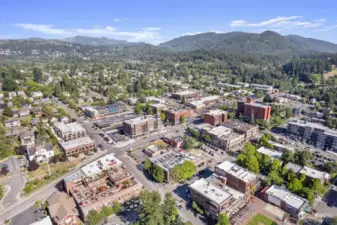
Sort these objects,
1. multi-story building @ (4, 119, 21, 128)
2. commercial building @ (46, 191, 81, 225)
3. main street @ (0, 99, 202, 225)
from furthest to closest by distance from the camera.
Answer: multi-story building @ (4, 119, 21, 128) < main street @ (0, 99, 202, 225) < commercial building @ (46, 191, 81, 225)

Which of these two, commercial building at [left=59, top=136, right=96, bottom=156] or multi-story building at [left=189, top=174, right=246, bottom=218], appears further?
commercial building at [left=59, top=136, right=96, bottom=156]

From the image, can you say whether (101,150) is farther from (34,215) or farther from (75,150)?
(34,215)

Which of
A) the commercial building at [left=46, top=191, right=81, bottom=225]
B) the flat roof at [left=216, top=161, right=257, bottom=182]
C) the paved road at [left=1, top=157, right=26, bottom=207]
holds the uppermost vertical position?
the flat roof at [left=216, top=161, right=257, bottom=182]

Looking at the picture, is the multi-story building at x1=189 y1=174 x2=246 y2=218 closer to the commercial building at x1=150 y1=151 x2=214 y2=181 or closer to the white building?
the commercial building at x1=150 y1=151 x2=214 y2=181

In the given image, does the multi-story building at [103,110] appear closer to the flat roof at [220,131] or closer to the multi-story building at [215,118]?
the multi-story building at [215,118]

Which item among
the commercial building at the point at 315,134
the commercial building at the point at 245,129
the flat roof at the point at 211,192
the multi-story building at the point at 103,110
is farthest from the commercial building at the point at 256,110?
the multi-story building at the point at 103,110

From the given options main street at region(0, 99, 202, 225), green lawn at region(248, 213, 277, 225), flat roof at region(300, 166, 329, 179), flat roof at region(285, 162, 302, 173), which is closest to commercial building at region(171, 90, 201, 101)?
main street at region(0, 99, 202, 225)
